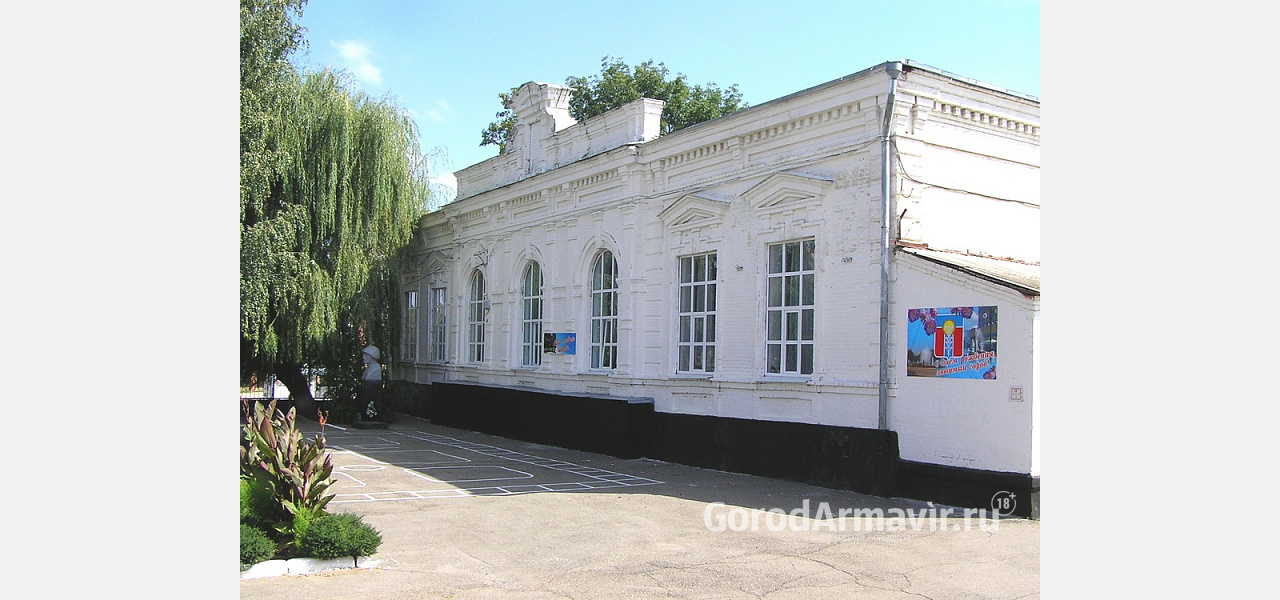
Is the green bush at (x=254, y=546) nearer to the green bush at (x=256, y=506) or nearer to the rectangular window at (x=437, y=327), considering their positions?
the green bush at (x=256, y=506)

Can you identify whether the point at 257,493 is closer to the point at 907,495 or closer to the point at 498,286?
the point at 907,495

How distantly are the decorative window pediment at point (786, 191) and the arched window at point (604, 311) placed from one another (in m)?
4.42

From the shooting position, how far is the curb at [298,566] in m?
7.59

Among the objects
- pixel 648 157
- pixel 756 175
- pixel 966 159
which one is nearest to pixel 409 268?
pixel 648 157

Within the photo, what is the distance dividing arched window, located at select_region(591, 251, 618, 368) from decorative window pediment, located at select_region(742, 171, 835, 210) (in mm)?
4420

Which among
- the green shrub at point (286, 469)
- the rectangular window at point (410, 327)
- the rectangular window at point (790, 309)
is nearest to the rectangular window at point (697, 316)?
the rectangular window at point (790, 309)

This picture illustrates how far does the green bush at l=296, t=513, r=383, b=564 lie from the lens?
7.86m

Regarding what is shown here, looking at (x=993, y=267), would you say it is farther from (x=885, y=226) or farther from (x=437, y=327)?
(x=437, y=327)

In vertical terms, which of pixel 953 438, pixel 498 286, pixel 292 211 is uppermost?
pixel 292 211

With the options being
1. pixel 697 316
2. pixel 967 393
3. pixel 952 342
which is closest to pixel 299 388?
pixel 697 316

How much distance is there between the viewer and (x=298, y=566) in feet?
25.5

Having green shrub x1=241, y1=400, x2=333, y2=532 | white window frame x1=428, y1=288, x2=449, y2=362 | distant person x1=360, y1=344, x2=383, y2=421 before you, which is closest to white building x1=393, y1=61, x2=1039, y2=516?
distant person x1=360, y1=344, x2=383, y2=421

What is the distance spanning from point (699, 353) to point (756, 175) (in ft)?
10.4

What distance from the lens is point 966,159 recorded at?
13516 mm
